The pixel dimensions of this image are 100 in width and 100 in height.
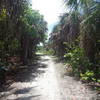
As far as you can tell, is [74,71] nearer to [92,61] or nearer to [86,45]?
[92,61]

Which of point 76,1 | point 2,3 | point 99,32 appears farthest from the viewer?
point 2,3

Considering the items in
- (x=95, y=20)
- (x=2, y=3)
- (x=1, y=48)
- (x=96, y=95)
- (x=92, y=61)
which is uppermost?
(x=2, y=3)

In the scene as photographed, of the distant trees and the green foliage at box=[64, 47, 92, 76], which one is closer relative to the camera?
the distant trees

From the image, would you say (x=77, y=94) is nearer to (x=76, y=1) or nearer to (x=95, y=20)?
(x=95, y=20)

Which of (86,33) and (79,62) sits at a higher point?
(86,33)

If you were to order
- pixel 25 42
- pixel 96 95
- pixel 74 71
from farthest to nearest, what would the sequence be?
pixel 25 42, pixel 74 71, pixel 96 95

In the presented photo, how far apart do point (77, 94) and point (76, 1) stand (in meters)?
4.26

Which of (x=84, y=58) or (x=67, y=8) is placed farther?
(x=84, y=58)

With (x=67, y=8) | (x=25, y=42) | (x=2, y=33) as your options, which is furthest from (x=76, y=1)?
(x=25, y=42)

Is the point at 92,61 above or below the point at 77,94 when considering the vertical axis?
above

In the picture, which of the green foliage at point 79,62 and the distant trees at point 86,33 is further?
the green foliage at point 79,62

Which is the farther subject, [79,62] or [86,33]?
[79,62]

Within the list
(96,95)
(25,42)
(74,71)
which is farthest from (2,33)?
(25,42)

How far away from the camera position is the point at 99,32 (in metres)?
10.1
